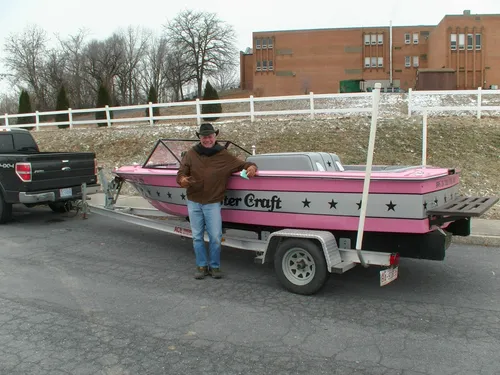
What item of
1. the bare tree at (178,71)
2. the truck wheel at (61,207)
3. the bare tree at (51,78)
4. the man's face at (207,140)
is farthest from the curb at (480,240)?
the bare tree at (51,78)

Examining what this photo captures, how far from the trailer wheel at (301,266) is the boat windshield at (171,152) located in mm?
2375

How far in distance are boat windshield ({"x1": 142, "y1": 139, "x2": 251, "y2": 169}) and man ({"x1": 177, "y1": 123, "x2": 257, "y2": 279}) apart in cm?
153

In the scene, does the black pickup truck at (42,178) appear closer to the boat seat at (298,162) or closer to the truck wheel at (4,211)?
the truck wheel at (4,211)

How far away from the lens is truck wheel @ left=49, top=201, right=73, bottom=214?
9942 millimetres

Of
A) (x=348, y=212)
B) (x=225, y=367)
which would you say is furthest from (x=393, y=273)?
(x=225, y=367)

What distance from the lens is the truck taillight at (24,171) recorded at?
819 cm

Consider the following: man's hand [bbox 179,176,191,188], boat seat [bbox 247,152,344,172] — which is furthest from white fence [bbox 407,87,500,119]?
man's hand [bbox 179,176,191,188]

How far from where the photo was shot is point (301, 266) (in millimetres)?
4992

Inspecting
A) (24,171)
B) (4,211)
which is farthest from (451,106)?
(4,211)

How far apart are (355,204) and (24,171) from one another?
6153mm

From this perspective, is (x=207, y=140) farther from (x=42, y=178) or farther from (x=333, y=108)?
(x=333, y=108)

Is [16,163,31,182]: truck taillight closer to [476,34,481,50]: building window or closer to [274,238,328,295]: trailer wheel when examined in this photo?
[274,238,328,295]: trailer wheel

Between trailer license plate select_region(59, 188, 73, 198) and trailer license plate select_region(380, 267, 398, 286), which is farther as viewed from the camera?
trailer license plate select_region(59, 188, 73, 198)

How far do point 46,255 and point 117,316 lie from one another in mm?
2829
